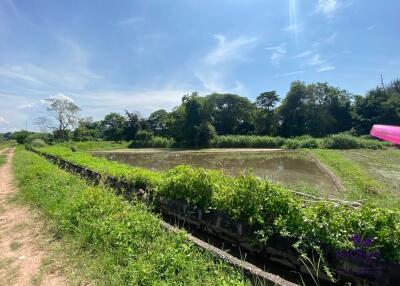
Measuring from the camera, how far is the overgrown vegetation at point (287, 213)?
3.04m

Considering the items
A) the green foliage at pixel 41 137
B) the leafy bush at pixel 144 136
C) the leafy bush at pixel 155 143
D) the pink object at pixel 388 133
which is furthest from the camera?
the green foliage at pixel 41 137

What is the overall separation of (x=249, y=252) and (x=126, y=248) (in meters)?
1.86

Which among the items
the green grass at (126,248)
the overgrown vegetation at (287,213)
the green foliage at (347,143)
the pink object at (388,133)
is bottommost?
the green foliage at (347,143)

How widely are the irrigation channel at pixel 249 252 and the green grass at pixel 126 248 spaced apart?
0.80 feet

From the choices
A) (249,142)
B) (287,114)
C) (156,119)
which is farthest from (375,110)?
(156,119)

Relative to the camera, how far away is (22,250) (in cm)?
460

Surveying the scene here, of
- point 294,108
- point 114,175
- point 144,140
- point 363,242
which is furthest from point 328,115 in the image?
point 363,242

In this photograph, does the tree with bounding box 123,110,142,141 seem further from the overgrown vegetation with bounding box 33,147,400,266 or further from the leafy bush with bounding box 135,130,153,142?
the overgrown vegetation with bounding box 33,147,400,266

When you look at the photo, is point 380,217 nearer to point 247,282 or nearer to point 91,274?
point 247,282

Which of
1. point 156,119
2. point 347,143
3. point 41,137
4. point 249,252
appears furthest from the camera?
point 156,119

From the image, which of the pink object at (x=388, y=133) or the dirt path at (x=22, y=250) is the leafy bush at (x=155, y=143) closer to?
the dirt path at (x=22, y=250)

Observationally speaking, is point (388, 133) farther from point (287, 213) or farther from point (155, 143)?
point (155, 143)

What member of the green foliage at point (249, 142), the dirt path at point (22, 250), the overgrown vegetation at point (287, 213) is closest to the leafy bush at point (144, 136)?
the green foliage at point (249, 142)

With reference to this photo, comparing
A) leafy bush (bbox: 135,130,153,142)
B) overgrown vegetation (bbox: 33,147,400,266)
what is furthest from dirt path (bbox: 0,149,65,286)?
leafy bush (bbox: 135,130,153,142)
